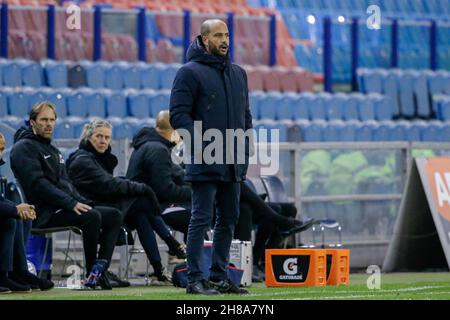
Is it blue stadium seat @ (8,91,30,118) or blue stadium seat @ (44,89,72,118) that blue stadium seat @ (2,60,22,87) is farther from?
blue stadium seat @ (8,91,30,118)

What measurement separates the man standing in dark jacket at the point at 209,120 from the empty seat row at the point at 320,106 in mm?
12558

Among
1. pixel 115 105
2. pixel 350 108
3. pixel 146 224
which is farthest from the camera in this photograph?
pixel 350 108

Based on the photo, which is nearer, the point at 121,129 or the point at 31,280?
the point at 31,280

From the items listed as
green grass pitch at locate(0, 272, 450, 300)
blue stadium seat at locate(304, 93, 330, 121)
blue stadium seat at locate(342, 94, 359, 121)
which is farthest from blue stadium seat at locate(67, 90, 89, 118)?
green grass pitch at locate(0, 272, 450, 300)

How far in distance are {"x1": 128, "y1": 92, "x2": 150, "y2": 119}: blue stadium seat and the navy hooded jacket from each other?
A: 1120cm

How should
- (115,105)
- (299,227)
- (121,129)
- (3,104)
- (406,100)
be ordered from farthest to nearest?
(406,100)
(115,105)
(121,129)
(3,104)
(299,227)

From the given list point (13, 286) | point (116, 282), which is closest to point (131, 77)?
point (116, 282)

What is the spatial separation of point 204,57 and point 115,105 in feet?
36.6

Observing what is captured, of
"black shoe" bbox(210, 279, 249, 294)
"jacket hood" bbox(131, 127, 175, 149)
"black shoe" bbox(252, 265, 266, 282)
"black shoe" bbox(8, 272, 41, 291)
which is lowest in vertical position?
"black shoe" bbox(252, 265, 266, 282)

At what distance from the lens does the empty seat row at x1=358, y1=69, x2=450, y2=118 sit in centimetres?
2394

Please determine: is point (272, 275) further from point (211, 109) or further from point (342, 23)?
point (342, 23)

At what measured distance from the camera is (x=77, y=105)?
63.5ft

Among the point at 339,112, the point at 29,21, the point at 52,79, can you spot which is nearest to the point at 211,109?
the point at 52,79

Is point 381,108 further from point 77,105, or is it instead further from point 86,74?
point 77,105
